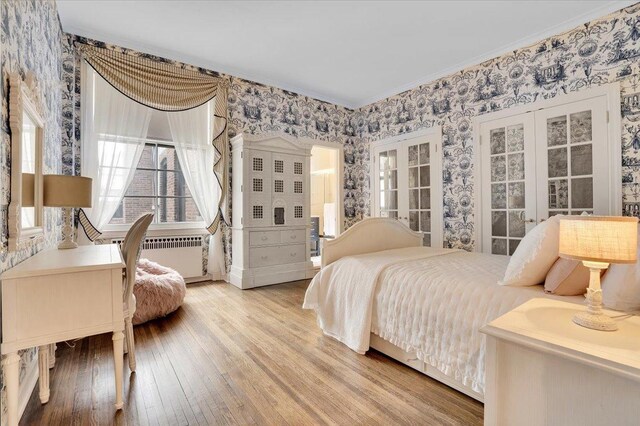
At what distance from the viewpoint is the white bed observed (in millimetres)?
1641

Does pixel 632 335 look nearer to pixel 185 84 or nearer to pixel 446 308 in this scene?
pixel 446 308

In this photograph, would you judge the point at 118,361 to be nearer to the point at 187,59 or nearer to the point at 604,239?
the point at 604,239

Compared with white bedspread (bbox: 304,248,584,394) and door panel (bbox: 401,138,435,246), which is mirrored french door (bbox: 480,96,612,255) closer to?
door panel (bbox: 401,138,435,246)

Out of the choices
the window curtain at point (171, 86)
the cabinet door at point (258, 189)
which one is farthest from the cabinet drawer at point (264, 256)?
the window curtain at point (171, 86)

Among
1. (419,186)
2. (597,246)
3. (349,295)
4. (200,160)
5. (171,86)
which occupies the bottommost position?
(349,295)

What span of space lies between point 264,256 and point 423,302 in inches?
107

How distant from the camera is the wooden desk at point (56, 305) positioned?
1.32m

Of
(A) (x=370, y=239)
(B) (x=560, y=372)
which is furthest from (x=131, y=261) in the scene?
(B) (x=560, y=372)

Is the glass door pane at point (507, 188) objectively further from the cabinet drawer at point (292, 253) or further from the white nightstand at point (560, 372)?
the white nightstand at point (560, 372)

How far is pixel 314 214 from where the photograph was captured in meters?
7.15

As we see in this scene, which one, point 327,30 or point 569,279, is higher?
point 327,30

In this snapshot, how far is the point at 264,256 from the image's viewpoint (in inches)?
167

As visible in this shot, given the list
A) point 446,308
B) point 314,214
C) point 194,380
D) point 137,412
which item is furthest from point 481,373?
point 314,214

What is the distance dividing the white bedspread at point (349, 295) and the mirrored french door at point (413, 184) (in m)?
1.87
